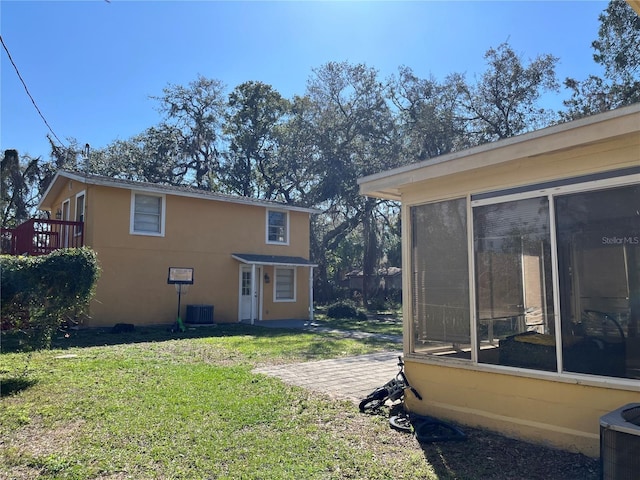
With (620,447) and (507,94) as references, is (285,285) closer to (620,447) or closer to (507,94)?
(507,94)

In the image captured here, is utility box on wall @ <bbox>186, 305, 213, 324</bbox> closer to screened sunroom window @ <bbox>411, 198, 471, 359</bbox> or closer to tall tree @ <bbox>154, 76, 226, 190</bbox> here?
screened sunroom window @ <bbox>411, 198, 471, 359</bbox>

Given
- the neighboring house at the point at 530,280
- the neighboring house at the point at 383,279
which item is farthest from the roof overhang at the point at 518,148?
the neighboring house at the point at 383,279

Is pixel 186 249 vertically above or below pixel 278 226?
below

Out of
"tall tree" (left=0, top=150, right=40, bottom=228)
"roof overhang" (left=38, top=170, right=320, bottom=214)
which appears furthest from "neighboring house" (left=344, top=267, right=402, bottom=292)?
"tall tree" (left=0, top=150, right=40, bottom=228)

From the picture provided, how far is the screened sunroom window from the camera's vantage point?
4867 millimetres

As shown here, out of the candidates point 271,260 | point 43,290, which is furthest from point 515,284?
point 271,260

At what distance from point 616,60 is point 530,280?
702 inches

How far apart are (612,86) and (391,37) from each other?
12.5 metres

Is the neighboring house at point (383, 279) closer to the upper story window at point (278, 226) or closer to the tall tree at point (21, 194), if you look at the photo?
the upper story window at point (278, 226)

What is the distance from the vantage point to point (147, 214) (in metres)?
14.8

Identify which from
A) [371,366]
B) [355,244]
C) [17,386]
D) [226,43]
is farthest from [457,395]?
[355,244]

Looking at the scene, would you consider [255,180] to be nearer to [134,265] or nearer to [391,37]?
[134,265]

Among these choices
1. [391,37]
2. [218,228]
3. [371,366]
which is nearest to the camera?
[371,366]

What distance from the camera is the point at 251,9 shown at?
8.45m
